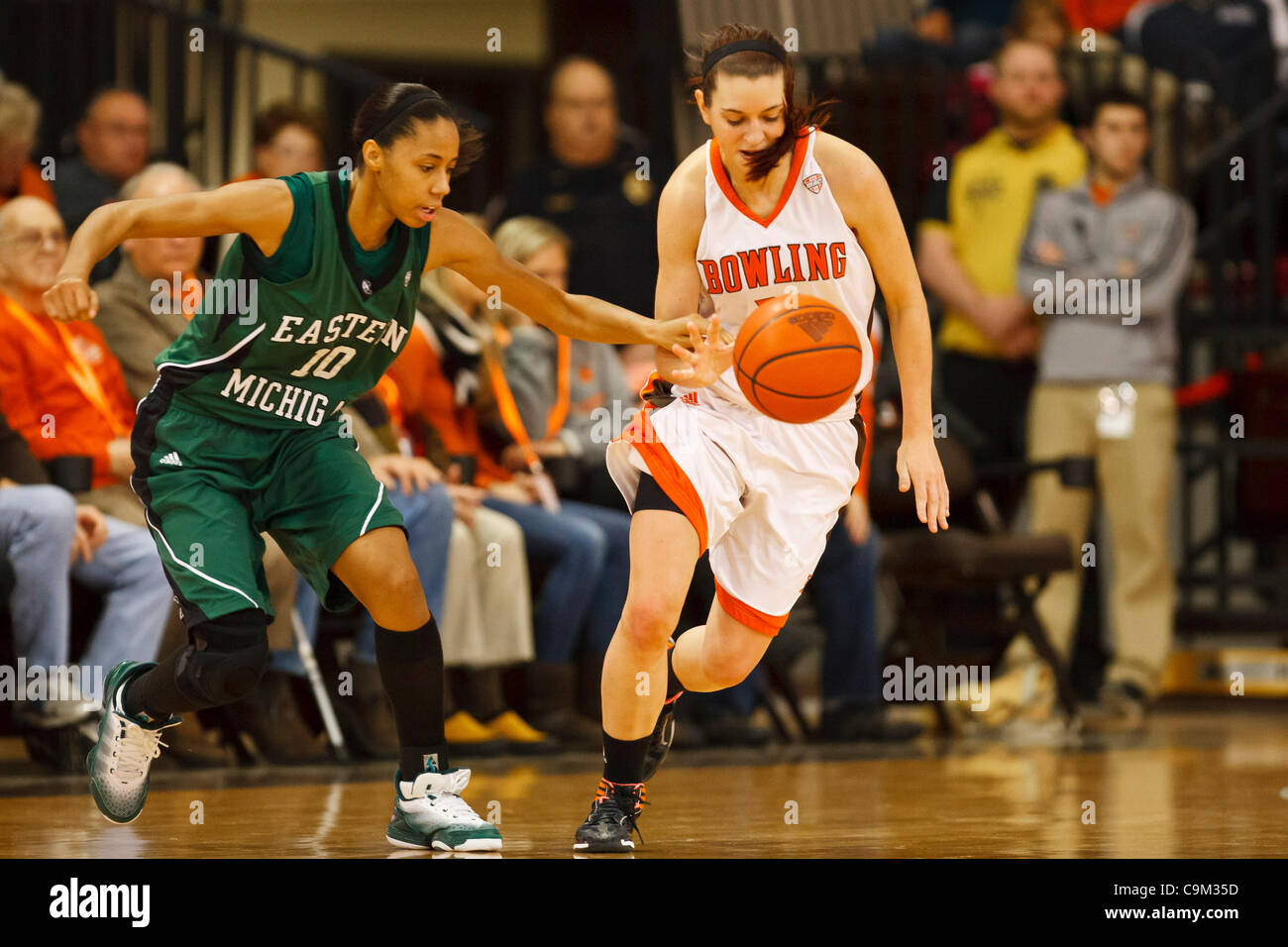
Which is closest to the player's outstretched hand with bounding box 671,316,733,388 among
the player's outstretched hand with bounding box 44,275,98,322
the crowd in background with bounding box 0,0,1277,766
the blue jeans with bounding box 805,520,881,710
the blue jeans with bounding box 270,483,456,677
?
the player's outstretched hand with bounding box 44,275,98,322

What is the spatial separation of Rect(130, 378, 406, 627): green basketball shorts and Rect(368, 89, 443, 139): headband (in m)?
0.73

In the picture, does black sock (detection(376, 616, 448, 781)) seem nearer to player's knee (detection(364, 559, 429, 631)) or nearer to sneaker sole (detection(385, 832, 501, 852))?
player's knee (detection(364, 559, 429, 631))

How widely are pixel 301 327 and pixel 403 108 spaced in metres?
0.55

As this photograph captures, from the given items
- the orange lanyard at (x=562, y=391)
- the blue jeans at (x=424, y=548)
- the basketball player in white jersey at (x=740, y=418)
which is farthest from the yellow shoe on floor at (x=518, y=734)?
the basketball player in white jersey at (x=740, y=418)

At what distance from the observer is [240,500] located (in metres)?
4.42

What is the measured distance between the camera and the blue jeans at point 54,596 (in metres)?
5.77

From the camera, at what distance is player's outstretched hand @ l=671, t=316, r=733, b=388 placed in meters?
4.12

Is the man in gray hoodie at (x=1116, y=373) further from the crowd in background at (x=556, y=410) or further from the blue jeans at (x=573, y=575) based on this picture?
the blue jeans at (x=573, y=575)

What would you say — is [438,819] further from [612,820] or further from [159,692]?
[159,692]

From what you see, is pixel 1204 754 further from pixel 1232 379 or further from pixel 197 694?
pixel 197 694

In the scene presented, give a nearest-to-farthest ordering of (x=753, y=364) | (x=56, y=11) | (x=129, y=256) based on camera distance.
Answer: (x=753, y=364), (x=129, y=256), (x=56, y=11)
